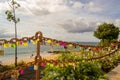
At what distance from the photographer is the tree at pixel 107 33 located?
5219 centimetres

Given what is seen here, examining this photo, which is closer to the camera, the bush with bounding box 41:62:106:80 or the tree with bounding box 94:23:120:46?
the bush with bounding box 41:62:106:80

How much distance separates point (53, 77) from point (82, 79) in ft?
2.62

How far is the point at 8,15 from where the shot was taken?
116 ft

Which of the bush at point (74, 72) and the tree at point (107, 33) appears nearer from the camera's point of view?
the bush at point (74, 72)

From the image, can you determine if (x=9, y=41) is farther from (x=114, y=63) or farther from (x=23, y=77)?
(x=23, y=77)

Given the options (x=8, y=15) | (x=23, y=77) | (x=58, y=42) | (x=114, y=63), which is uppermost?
(x=8, y=15)

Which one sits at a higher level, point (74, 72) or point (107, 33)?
point (107, 33)

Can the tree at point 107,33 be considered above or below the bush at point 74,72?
above

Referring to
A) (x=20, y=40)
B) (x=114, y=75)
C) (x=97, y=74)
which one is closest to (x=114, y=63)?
(x=114, y=75)

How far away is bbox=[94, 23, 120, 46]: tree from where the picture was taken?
52194 mm

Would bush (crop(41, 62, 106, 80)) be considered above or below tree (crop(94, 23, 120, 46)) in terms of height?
below

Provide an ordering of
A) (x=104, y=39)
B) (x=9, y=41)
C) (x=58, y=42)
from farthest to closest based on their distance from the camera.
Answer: (x=104, y=39) < (x=58, y=42) < (x=9, y=41)

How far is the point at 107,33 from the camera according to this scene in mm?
52281

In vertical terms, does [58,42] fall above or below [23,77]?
above
